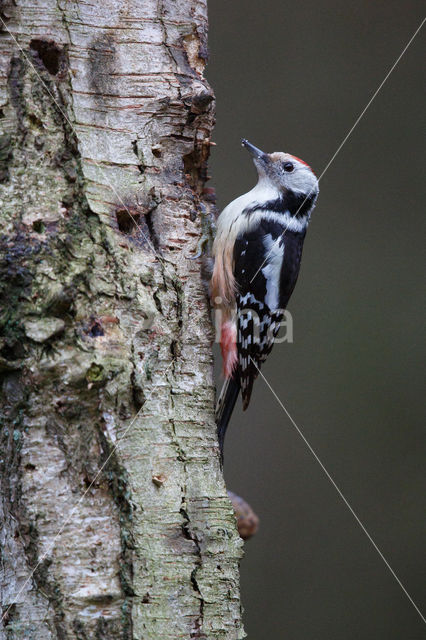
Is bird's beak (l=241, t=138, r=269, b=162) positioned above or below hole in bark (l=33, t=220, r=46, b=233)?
below

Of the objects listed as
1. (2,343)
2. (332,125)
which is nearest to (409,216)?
(332,125)

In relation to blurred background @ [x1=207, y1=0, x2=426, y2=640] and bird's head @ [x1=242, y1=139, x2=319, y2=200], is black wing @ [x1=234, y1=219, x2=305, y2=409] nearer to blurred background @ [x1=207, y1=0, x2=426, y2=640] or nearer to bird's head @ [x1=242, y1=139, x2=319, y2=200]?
bird's head @ [x1=242, y1=139, x2=319, y2=200]

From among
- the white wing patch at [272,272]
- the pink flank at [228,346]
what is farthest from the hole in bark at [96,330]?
the white wing patch at [272,272]

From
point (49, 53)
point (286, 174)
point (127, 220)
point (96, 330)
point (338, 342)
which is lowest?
point (338, 342)

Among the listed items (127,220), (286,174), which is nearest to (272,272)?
(286,174)

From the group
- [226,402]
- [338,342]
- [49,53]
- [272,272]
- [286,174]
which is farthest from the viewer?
[338,342]

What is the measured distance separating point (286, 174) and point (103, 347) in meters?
1.61

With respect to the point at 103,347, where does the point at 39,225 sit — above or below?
above

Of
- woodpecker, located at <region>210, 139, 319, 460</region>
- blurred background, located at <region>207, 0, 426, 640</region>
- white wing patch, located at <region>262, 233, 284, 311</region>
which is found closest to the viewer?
woodpecker, located at <region>210, 139, 319, 460</region>

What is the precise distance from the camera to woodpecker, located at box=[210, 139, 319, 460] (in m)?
2.73

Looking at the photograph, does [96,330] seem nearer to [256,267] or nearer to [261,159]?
[256,267]

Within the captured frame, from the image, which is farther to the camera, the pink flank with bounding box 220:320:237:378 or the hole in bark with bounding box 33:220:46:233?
the pink flank with bounding box 220:320:237:378

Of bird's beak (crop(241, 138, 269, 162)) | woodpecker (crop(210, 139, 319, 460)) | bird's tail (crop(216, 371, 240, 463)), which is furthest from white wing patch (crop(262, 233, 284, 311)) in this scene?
bird's beak (crop(241, 138, 269, 162))

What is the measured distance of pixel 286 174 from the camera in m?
3.10
